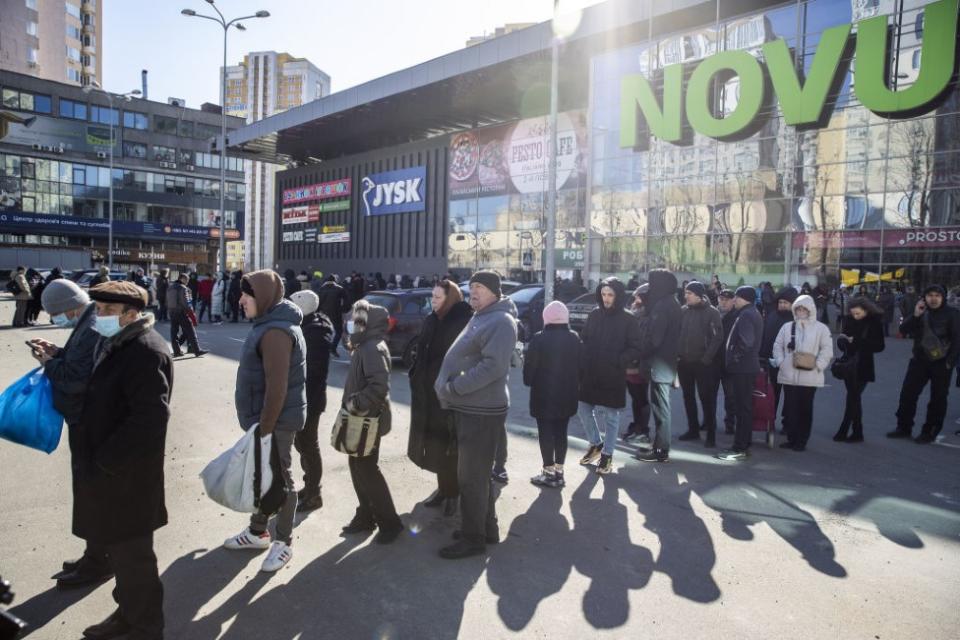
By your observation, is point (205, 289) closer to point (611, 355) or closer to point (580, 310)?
point (580, 310)

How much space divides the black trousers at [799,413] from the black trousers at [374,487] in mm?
4824

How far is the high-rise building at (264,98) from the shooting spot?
131 meters

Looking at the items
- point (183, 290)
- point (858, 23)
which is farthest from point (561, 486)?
point (858, 23)

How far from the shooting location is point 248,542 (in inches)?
159

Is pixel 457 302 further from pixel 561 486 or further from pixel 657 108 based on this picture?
pixel 657 108

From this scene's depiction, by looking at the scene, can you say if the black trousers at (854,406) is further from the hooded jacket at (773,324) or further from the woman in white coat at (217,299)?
the woman in white coat at (217,299)

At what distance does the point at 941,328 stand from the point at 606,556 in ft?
18.5

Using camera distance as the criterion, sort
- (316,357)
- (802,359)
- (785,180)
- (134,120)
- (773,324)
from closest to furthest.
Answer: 1. (316,357)
2. (802,359)
3. (773,324)
4. (785,180)
5. (134,120)

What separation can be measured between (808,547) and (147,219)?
71290mm

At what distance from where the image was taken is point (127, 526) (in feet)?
9.20

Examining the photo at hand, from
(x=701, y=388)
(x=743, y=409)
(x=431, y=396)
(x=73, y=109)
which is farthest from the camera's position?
(x=73, y=109)

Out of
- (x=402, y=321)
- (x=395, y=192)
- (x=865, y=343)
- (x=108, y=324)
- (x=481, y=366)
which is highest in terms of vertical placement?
(x=395, y=192)

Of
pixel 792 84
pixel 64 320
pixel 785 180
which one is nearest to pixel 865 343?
pixel 64 320

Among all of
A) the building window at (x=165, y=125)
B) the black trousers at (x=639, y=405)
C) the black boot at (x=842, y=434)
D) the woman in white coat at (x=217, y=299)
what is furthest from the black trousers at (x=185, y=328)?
the building window at (x=165, y=125)
